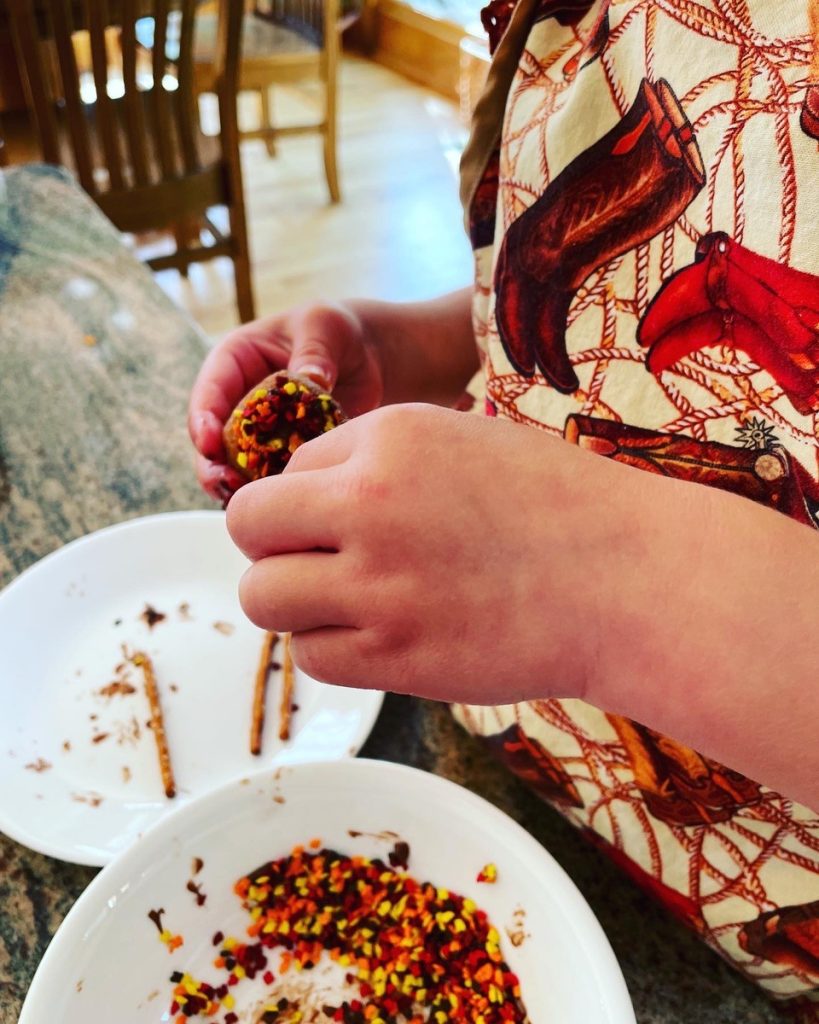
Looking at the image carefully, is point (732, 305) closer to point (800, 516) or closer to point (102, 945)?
point (800, 516)

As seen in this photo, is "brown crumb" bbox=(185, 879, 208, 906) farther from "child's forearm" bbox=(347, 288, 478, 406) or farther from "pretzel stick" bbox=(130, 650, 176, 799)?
"child's forearm" bbox=(347, 288, 478, 406)

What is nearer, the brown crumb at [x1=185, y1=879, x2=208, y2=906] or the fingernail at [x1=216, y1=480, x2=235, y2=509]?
the brown crumb at [x1=185, y1=879, x2=208, y2=906]

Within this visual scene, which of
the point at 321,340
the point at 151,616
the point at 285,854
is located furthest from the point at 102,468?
the point at 285,854

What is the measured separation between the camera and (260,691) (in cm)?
65

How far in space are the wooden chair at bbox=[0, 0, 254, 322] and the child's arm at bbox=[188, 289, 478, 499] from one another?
52.0 inches

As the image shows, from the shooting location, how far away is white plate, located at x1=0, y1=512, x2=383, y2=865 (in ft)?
1.90

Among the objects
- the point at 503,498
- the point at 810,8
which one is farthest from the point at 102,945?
the point at 810,8

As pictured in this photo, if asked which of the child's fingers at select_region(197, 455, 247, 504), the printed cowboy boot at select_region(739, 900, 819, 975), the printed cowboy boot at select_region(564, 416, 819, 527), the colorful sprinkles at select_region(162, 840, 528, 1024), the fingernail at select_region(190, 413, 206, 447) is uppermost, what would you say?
the printed cowboy boot at select_region(564, 416, 819, 527)

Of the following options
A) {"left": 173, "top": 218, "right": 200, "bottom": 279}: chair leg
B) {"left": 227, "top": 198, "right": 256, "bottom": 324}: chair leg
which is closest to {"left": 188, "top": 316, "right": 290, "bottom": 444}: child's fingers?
{"left": 227, "top": 198, "right": 256, "bottom": 324}: chair leg

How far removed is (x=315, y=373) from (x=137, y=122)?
1628 millimetres

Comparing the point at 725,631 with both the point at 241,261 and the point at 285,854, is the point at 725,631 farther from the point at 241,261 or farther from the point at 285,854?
the point at 241,261

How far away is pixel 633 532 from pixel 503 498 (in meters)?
0.06

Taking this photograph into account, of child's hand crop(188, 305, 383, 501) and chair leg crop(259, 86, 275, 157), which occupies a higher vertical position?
child's hand crop(188, 305, 383, 501)

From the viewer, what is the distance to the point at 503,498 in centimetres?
36
